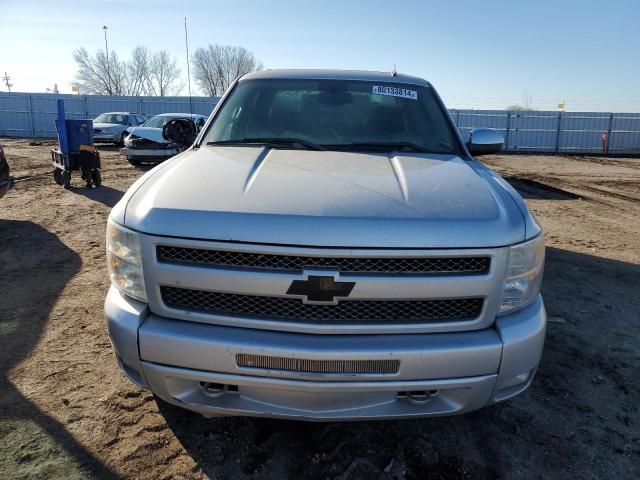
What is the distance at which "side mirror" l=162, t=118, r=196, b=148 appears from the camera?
12.4ft

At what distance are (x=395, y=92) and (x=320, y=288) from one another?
205 cm

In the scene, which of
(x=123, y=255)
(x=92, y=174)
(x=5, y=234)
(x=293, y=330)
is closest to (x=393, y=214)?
(x=293, y=330)

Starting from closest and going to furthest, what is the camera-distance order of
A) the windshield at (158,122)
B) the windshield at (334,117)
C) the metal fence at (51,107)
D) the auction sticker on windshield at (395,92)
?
the windshield at (334,117)
the auction sticker on windshield at (395,92)
the windshield at (158,122)
the metal fence at (51,107)

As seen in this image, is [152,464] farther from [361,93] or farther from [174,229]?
[361,93]

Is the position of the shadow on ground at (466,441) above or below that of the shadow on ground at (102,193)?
below

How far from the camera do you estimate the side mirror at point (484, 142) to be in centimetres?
362

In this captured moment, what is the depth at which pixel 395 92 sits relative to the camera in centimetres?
343

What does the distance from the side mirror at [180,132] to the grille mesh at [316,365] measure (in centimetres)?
234

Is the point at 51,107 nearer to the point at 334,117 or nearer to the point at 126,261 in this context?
the point at 334,117

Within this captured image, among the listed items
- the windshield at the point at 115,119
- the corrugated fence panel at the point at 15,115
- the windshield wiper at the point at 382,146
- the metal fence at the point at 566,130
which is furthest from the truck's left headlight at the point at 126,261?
the corrugated fence panel at the point at 15,115

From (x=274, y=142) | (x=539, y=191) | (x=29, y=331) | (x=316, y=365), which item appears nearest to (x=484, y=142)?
(x=274, y=142)

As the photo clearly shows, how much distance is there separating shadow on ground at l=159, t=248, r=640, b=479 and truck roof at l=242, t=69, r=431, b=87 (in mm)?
2312

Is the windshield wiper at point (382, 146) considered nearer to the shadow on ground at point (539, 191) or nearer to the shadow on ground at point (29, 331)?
the shadow on ground at point (29, 331)

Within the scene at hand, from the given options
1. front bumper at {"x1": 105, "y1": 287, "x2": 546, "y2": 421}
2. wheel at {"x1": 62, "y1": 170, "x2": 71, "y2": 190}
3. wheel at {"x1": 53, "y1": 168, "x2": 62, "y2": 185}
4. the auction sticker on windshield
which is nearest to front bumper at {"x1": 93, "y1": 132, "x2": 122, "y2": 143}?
wheel at {"x1": 53, "y1": 168, "x2": 62, "y2": 185}
